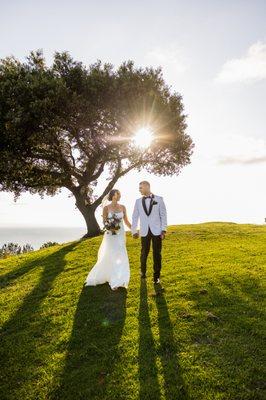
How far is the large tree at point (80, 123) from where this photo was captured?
115ft

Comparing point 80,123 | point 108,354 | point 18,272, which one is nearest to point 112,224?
point 108,354

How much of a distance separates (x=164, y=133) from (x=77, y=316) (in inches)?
1171

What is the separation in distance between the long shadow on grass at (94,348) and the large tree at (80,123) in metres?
23.0

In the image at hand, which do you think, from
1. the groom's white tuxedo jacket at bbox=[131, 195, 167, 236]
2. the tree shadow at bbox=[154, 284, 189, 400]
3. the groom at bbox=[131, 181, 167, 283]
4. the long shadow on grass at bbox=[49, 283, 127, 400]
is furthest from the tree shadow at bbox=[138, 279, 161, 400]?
the groom's white tuxedo jacket at bbox=[131, 195, 167, 236]

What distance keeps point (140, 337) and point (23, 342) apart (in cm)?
396

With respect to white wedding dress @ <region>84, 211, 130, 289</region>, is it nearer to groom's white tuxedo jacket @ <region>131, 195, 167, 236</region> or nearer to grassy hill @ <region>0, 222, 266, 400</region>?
grassy hill @ <region>0, 222, 266, 400</region>

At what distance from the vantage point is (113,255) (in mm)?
17125

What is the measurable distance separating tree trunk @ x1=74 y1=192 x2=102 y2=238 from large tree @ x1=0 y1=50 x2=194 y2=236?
112 mm

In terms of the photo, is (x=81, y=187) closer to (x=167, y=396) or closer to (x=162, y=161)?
(x=162, y=161)

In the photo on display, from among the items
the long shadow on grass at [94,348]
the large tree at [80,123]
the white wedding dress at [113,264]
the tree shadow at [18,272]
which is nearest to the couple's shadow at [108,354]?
the long shadow on grass at [94,348]

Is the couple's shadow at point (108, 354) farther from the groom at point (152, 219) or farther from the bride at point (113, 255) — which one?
the groom at point (152, 219)

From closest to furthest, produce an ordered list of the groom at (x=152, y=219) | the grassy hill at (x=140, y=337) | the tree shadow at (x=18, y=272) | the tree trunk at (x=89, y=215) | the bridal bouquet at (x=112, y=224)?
the grassy hill at (x=140, y=337), the groom at (x=152, y=219), the bridal bouquet at (x=112, y=224), the tree shadow at (x=18, y=272), the tree trunk at (x=89, y=215)

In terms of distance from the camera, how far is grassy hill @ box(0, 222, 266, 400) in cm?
919

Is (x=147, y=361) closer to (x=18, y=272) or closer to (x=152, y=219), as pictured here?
(x=152, y=219)
